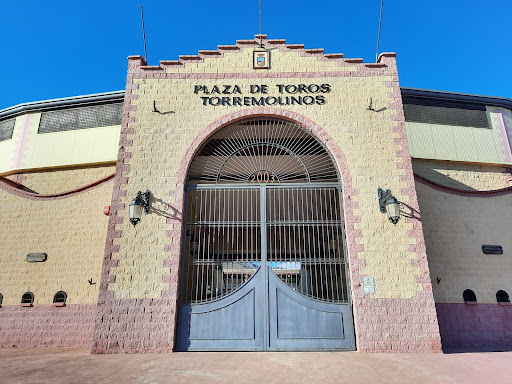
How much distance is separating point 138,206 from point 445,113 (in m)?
10.3

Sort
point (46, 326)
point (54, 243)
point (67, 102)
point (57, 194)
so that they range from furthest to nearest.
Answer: point (67, 102), point (57, 194), point (54, 243), point (46, 326)

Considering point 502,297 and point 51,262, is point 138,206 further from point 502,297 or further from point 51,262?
point 502,297

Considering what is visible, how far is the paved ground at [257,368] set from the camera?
4.37 metres

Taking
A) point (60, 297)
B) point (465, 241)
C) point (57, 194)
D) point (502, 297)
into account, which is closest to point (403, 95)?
point (465, 241)

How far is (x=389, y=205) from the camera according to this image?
7.05 meters

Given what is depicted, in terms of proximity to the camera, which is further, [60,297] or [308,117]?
[60,297]

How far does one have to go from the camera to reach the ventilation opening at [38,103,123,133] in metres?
11.3

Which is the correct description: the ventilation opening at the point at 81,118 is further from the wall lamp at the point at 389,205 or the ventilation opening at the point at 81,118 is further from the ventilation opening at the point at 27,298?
the wall lamp at the point at 389,205

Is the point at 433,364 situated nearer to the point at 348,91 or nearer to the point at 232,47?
the point at 348,91

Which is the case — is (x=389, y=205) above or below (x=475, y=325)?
above

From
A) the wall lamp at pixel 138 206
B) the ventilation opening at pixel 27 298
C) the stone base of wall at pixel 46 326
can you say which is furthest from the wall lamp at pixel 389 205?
the ventilation opening at pixel 27 298

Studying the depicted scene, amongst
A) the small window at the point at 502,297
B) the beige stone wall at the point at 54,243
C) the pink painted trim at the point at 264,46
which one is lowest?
the small window at the point at 502,297

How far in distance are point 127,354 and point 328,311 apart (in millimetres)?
3905

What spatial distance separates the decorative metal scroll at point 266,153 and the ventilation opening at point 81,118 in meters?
4.55
